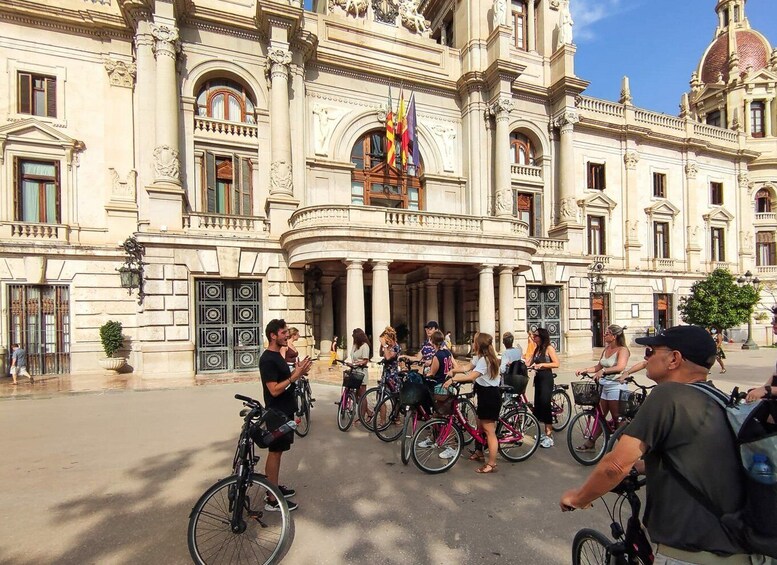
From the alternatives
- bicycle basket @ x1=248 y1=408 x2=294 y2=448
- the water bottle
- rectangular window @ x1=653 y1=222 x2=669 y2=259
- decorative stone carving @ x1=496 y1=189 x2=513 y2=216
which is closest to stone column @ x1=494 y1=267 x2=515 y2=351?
decorative stone carving @ x1=496 y1=189 x2=513 y2=216

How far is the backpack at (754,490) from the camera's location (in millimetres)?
1690

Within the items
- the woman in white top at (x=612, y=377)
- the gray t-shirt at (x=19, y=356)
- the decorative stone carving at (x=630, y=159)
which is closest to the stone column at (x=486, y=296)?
the woman in white top at (x=612, y=377)

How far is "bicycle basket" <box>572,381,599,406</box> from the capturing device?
6027mm

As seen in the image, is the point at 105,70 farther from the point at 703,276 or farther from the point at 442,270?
the point at 703,276

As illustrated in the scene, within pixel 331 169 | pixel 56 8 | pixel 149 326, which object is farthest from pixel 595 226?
pixel 56 8

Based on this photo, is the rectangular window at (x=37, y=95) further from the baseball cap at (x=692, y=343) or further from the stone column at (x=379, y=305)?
the baseball cap at (x=692, y=343)

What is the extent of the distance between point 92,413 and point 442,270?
14022 millimetres

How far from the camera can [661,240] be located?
2766 centimetres

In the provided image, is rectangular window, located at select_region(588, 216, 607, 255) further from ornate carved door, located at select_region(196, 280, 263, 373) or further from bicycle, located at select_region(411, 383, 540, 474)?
bicycle, located at select_region(411, 383, 540, 474)

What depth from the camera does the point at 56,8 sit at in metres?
15.9

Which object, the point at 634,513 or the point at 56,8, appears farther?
the point at 56,8

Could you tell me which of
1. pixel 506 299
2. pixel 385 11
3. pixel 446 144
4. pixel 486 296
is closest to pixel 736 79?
pixel 446 144

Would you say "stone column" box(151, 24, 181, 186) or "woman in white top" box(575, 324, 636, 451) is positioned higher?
"stone column" box(151, 24, 181, 186)

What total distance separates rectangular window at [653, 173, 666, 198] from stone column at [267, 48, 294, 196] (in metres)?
24.2
